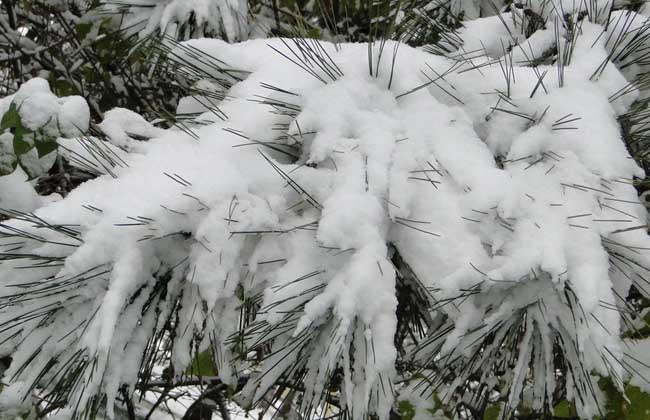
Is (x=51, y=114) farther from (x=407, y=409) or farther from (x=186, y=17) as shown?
(x=407, y=409)

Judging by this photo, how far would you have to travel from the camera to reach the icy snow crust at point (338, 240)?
2.28 feet

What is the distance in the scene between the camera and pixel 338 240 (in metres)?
0.70

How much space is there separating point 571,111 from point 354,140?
0.32 meters

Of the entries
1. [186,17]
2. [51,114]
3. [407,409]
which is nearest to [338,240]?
[51,114]

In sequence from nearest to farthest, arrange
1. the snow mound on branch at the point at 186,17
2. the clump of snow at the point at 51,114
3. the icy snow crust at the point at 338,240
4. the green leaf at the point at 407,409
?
the icy snow crust at the point at 338,240 < the clump of snow at the point at 51,114 < the green leaf at the point at 407,409 < the snow mound on branch at the point at 186,17

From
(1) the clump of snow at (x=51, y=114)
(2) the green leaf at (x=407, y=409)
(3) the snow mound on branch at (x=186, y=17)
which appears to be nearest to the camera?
(1) the clump of snow at (x=51, y=114)

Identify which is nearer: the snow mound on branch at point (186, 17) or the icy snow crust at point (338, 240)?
the icy snow crust at point (338, 240)

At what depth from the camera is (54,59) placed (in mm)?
2084

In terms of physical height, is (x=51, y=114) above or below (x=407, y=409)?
above

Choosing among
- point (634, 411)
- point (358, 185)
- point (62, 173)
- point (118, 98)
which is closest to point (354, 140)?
point (358, 185)

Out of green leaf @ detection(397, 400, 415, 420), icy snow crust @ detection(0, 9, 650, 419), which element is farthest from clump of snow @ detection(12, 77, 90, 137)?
green leaf @ detection(397, 400, 415, 420)

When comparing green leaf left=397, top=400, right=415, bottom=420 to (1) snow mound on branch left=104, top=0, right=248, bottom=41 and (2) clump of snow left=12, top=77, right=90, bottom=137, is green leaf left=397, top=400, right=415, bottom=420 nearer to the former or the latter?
(2) clump of snow left=12, top=77, right=90, bottom=137

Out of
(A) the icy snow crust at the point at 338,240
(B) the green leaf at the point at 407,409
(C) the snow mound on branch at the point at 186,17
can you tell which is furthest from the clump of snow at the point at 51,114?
(B) the green leaf at the point at 407,409

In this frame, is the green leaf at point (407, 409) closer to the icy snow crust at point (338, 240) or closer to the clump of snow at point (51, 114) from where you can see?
the icy snow crust at point (338, 240)
